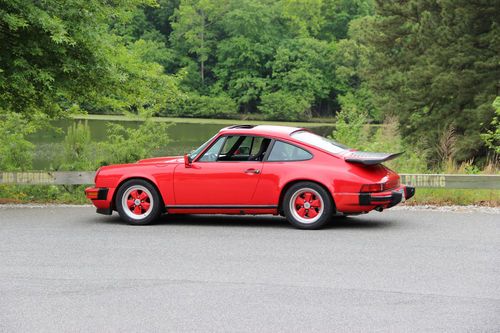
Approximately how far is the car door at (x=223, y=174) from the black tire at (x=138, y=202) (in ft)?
1.10

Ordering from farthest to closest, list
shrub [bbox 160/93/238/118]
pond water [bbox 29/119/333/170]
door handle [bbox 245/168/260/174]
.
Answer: shrub [bbox 160/93/238/118] < pond water [bbox 29/119/333/170] < door handle [bbox 245/168/260/174]

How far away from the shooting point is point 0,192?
63.1ft

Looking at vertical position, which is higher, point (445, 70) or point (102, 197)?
point (445, 70)

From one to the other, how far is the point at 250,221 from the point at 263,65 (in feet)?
311

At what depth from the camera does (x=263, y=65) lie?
10662cm

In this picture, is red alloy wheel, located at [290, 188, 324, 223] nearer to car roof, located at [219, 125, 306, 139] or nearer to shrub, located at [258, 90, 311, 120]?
car roof, located at [219, 125, 306, 139]

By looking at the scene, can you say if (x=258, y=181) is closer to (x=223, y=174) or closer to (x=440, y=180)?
(x=223, y=174)

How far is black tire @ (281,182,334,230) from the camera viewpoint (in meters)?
11.4

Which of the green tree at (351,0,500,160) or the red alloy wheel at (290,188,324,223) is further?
the green tree at (351,0,500,160)

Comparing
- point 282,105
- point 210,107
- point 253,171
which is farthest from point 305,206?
point 210,107

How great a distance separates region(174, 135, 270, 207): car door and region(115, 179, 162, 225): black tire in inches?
13.3

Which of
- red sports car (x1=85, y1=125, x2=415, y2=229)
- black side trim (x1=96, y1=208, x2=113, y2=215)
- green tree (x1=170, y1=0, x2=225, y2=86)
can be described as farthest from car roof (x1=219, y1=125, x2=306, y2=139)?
green tree (x1=170, y1=0, x2=225, y2=86)

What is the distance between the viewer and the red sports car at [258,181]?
11.4 meters

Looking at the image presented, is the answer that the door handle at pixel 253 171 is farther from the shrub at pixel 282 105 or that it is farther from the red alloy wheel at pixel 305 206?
the shrub at pixel 282 105
